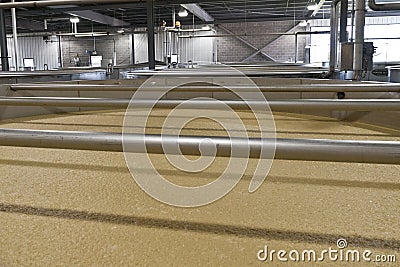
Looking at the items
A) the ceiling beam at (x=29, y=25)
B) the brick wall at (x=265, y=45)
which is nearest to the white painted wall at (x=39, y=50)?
the ceiling beam at (x=29, y=25)

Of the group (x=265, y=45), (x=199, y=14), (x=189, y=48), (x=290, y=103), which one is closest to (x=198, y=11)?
(x=199, y=14)

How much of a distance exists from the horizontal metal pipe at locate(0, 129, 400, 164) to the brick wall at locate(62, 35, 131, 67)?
1229cm

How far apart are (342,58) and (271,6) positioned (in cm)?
713

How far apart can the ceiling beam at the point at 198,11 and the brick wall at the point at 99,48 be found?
146 inches

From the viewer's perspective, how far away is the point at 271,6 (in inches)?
360

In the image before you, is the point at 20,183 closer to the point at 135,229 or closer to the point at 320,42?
the point at 135,229

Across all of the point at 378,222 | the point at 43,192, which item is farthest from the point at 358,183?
the point at 43,192

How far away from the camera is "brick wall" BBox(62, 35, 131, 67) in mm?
12695

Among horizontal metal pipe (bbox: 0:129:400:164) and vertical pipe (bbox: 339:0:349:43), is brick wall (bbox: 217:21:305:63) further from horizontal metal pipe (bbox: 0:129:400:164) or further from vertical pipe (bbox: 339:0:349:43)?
horizontal metal pipe (bbox: 0:129:400:164)

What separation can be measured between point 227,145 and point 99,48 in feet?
43.1

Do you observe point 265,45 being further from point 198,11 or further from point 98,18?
Result: point 98,18

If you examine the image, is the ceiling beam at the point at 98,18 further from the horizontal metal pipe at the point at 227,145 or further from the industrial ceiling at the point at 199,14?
the horizontal metal pipe at the point at 227,145

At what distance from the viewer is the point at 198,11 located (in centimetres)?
891

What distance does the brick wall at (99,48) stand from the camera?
41.7 ft
